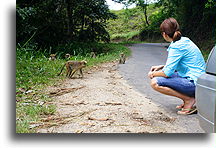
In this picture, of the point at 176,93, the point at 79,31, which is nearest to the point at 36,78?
the point at 79,31

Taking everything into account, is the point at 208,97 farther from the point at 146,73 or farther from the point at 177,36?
the point at 146,73

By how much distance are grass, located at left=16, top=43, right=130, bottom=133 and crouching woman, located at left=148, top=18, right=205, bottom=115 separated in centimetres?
88

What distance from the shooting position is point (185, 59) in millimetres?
2654

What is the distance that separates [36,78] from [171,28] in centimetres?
153

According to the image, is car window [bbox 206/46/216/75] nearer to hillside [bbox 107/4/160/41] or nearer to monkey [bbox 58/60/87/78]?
hillside [bbox 107/4/160/41]

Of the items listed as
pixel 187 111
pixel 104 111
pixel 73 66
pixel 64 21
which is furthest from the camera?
pixel 64 21

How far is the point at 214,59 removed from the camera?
6.77 feet

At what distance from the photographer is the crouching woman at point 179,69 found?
260 centimetres

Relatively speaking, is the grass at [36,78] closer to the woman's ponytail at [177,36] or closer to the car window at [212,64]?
the woman's ponytail at [177,36]

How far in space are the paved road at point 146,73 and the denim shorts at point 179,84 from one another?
0.70 feet

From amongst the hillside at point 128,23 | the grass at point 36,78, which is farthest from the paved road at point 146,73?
the hillside at point 128,23
